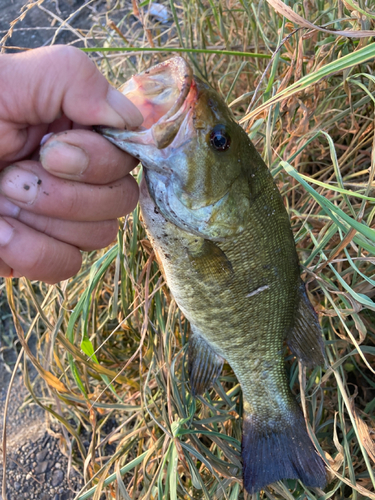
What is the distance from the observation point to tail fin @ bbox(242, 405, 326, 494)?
163 cm

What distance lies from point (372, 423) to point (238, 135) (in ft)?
4.75

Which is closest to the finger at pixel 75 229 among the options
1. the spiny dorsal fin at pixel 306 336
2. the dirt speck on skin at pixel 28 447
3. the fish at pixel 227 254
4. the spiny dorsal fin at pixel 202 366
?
the fish at pixel 227 254

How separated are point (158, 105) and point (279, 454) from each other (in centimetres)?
156

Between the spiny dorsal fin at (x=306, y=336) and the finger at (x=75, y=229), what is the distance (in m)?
0.87

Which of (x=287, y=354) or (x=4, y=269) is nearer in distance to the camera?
(x=4, y=269)

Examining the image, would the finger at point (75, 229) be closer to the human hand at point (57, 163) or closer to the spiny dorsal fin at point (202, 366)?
the human hand at point (57, 163)

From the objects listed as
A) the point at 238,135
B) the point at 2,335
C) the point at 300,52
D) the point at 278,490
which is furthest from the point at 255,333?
the point at 2,335

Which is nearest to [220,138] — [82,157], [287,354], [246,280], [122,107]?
[122,107]

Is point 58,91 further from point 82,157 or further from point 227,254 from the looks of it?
point 227,254

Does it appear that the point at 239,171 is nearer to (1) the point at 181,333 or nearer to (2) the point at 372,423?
(1) the point at 181,333

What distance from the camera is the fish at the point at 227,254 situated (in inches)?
45.7

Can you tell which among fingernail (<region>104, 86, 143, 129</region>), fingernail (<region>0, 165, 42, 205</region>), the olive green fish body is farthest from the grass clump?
fingernail (<region>0, 165, 42, 205</region>)

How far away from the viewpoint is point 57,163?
105 cm

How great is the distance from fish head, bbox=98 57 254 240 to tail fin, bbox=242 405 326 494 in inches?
38.7
